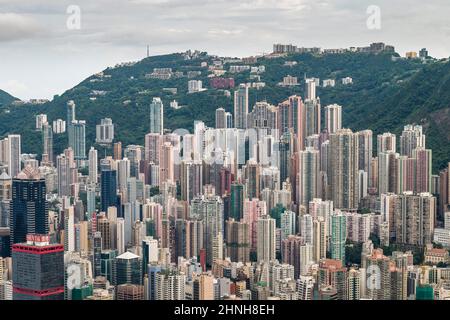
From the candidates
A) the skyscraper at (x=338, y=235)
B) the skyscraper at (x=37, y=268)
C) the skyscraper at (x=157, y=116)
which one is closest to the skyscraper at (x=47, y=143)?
the skyscraper at (x=157, y=116)

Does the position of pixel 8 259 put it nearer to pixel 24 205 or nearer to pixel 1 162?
pixel 24 205

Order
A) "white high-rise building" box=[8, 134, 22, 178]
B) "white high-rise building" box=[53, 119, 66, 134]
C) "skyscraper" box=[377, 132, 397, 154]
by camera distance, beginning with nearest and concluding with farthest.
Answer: "white high-rise building" box=[8, 134, 22, 178] → "skyscraper" box=[377, 132, 397, 154] → "white high-rise building" box=[53, 119, 66, 134]

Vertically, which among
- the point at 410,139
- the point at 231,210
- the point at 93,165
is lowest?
the point at 231,210

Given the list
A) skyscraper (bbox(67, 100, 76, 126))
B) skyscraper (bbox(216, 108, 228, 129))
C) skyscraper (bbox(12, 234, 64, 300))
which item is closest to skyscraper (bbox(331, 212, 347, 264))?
skyscraper (bbox(12, 234, 64, 300))

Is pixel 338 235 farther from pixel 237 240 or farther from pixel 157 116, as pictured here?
pixel 157 116

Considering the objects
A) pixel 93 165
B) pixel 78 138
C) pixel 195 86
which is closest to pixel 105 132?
pixel 78 138

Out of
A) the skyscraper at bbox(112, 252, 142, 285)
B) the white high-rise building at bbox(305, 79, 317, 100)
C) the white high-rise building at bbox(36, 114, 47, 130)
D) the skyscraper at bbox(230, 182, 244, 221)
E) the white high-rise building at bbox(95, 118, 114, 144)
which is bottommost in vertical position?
the skyscraper at bbox(112, 252, 142, 285)

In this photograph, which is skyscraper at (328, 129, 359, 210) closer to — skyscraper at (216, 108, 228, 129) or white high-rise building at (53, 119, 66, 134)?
skyscraper at (216, 108, 228, 129)
